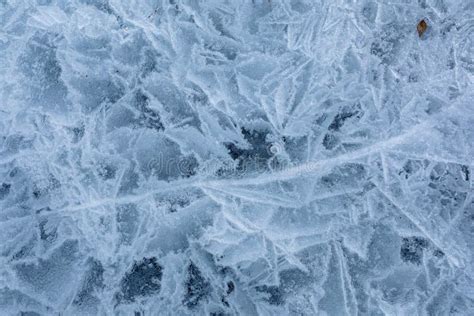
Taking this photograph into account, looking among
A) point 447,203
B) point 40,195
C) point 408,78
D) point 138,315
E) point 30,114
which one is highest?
point 408,78

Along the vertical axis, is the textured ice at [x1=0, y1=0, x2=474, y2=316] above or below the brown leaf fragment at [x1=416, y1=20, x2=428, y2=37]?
below

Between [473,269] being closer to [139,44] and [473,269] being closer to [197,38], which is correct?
[197,38]

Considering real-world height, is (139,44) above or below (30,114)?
above

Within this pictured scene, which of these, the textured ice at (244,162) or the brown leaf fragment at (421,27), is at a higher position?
the brown leaf fragment at (421,27)

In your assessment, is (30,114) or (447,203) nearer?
(447,203)

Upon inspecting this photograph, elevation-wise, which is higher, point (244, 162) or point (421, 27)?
point (421, 27)

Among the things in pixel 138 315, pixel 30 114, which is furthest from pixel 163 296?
pixel 30 114
